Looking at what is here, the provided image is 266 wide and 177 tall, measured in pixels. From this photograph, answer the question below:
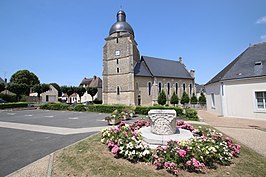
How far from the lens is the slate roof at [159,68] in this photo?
29.6 metres

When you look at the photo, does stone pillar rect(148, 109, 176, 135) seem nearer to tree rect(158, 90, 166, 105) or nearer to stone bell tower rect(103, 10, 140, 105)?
stone bell tower rect(103, 10, 140, 105)

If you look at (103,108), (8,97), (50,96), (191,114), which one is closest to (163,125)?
(191,114)

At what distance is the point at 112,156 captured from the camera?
4383mm

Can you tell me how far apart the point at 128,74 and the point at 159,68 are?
9.32m

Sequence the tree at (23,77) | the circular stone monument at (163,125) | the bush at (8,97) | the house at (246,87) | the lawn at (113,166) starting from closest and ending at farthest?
the lawn at (113,166), the circular stone monument at (163,125), the house at (246,87), the bush at (8,97), the tree at (23,77)

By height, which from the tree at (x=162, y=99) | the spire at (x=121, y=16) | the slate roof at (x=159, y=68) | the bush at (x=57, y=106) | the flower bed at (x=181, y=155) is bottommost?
the flower bed at (x=181, y=155)

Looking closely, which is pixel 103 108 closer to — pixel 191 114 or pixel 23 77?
pixel 191 114

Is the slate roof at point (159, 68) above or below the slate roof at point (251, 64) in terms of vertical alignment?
above

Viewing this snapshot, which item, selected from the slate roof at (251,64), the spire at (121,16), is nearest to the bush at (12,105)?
the spire at (121,16)

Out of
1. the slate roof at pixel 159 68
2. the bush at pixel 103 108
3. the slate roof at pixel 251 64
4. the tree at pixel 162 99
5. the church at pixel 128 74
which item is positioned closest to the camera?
the slate roof at pixel 251 64

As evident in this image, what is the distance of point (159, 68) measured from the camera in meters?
32.4

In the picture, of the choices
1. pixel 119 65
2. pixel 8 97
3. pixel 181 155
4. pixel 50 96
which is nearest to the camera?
pixel 181 155

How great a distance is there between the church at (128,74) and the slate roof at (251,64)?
16.0 meters

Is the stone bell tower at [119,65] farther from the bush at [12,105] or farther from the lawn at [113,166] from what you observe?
the lawn at [113,166]
